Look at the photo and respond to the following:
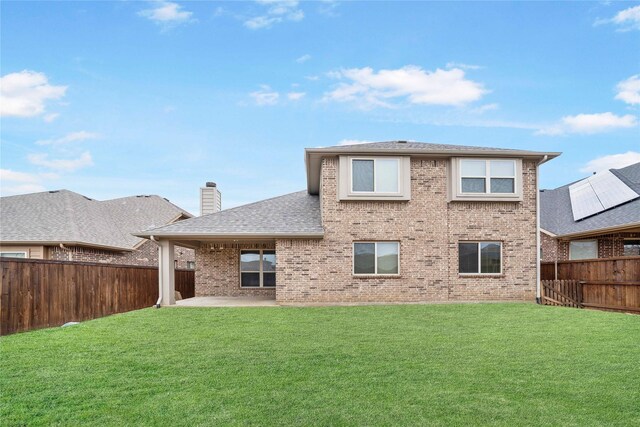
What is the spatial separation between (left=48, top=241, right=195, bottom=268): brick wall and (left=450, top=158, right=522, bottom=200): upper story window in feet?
48.2

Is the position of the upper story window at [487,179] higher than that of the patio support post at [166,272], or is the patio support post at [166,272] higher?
the upper story window at [487,179]

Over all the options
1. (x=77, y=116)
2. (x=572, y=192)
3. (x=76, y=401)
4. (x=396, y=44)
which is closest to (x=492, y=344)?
(x=76, y=401)

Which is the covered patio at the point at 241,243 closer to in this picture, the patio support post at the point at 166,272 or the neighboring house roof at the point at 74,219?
the patio support post at the point at 166,272

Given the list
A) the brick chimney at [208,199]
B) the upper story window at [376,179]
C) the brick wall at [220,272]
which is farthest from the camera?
the brick chimney at [208,199]

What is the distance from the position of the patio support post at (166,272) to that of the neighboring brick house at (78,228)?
5.22m

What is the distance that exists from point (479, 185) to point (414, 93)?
6.19 metres

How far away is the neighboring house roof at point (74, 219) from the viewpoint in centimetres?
1927

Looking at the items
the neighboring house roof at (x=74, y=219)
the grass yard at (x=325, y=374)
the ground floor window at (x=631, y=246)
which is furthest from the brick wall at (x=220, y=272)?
the ground floor window at (x=631, y=246)

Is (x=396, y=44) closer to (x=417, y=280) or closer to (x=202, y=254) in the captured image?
(x=417, y=280)

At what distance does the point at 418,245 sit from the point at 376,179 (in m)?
2.58

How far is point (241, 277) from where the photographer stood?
62.7ft

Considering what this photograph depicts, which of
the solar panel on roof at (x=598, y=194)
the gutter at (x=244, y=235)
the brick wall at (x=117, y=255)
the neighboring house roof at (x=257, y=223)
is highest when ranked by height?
the solar panel on roof at (x=598, y=194)

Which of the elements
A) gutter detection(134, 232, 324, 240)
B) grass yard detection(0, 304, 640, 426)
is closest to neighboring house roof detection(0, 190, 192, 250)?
gutter detection(134, 232, 324, 240)

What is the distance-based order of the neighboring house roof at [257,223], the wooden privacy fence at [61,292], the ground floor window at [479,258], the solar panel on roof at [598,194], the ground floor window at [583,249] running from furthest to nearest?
the ground floor window at [583,249] → the solar panel on roof at [598,194] → the ground floor window at [479,258] → the neighboring house roof at [257,223] → the wooden privacy fence at [61,292]
